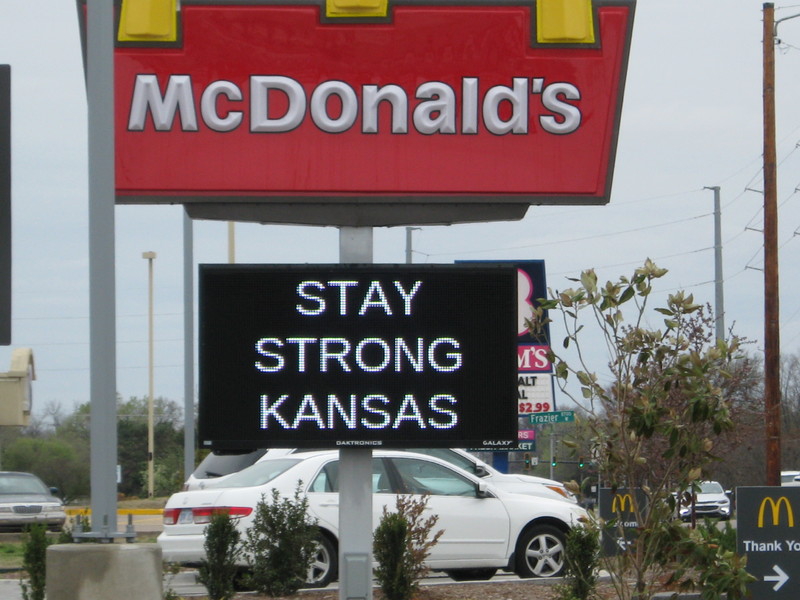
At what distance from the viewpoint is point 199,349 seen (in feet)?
29.2

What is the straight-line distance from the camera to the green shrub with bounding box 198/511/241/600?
38.0ft

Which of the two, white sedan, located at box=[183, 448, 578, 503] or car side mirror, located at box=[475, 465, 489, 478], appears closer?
white sedan, located at box=[183, 448, 578, 503]

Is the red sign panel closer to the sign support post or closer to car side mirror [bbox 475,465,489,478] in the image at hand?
the sign support post

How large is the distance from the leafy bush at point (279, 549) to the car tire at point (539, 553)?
2.84 m

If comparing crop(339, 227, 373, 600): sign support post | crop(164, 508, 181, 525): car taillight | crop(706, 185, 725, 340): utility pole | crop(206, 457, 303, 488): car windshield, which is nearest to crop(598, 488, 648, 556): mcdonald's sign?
crop(339, 227, 373, 600): sign support post

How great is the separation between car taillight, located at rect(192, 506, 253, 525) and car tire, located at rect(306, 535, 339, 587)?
863mm

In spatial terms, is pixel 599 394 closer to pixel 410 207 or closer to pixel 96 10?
pixel 410 207

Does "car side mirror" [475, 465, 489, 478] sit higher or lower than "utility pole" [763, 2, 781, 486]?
lower

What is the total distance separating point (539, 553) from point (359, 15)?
656cm

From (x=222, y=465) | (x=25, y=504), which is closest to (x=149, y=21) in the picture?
(x=222, y=465)

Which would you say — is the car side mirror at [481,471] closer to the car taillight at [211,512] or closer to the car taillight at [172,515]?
the car taillight at [211,512]

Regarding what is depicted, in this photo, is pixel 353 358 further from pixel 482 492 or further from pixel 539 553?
pixel 539 553

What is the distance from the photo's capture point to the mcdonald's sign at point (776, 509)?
9.34 metres

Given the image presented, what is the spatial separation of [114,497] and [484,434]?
289 cm
